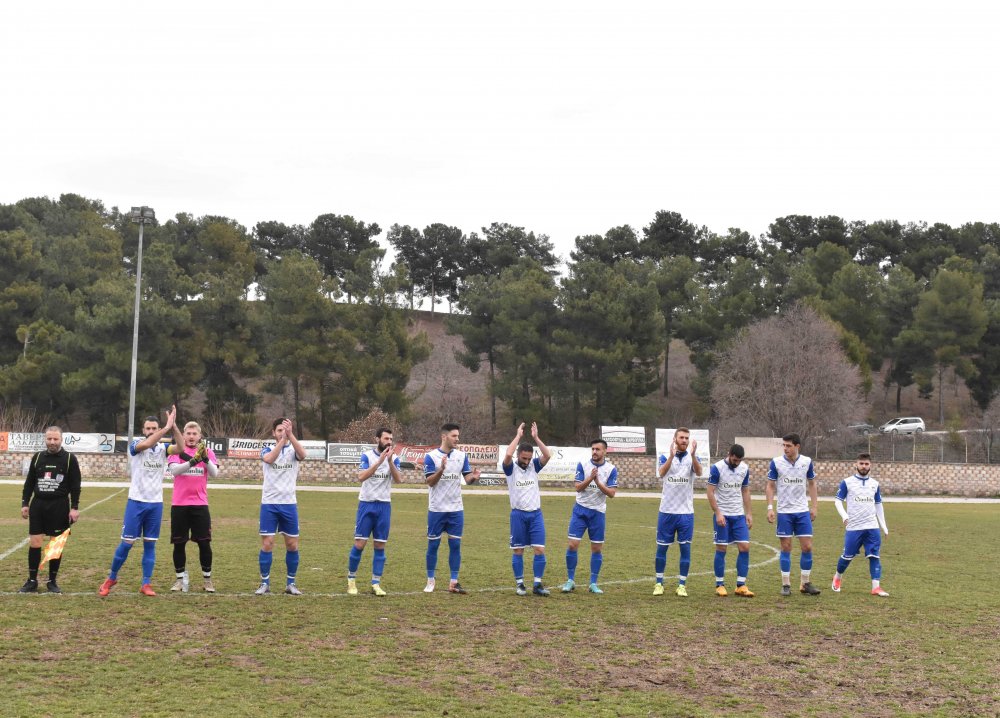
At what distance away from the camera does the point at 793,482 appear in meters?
14.7

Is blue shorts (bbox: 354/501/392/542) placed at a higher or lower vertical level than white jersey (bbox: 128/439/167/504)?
lower

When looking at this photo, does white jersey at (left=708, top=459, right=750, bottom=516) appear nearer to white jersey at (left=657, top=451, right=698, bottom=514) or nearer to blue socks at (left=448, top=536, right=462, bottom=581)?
white jersey at (left=657, top=451, right=698, bottom=514)

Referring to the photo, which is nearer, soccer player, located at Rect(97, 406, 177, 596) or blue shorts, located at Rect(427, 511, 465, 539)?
soccer player, located at Rect(97, 406, 177, 596)

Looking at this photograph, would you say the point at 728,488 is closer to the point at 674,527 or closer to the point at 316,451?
the point at 674,527

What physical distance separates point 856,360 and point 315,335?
4073 centimetres

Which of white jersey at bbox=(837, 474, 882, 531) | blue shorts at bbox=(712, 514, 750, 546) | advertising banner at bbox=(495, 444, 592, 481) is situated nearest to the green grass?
blue shorts at bbox=(712, 514, 750, 546)

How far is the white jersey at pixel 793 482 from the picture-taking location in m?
14.7

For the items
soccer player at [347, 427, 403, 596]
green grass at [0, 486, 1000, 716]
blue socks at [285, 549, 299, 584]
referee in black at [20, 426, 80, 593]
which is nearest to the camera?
green grass at [0, 486, 1000, 716]

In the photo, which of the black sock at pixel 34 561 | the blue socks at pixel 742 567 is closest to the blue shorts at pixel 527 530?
the blue socks at pixel 742 567

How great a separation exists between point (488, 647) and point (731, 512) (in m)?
5.35

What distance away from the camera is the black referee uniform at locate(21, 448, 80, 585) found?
13.2 metres

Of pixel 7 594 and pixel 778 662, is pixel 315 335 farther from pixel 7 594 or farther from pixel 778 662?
pixel 778 662

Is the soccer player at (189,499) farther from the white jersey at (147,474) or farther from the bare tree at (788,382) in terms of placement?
the bare tree at (788,382)

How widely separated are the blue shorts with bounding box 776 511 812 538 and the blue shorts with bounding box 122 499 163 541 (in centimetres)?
899
